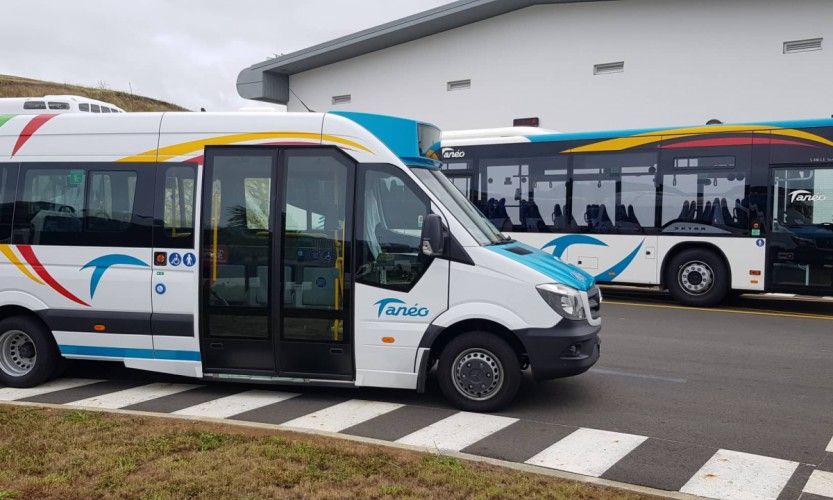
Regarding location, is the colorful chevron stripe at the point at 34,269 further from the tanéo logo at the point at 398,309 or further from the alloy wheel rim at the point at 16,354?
the tanéo logo at the point at 398,309

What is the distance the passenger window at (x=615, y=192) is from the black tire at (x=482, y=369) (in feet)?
29.8

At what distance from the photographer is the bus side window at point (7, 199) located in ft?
26.7

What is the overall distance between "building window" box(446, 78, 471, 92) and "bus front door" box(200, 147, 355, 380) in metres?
22.4

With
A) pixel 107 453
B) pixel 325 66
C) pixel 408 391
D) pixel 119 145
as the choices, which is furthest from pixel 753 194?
pixel 325 66

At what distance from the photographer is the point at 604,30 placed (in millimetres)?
25625

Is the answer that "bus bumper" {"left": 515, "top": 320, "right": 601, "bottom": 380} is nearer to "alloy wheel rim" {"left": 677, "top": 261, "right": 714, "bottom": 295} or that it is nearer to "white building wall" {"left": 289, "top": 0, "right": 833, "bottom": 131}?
"alloy wheel rim" {"left": 677, "top": 261, "right": 714, "bottom": 295}

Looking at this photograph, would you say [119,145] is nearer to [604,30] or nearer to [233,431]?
[233,431]

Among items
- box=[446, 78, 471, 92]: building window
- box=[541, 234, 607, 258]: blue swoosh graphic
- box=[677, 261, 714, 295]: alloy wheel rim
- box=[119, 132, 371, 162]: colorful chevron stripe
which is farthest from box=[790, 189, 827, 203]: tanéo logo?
box=[446, 78, 471, 92]: building window

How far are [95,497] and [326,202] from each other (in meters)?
3.37

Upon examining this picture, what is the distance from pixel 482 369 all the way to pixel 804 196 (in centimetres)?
916

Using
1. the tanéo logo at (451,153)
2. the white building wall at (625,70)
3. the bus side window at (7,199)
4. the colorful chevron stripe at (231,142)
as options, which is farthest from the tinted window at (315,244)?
the white building wall at (625,70)

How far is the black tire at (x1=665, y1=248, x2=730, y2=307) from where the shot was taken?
14.7m

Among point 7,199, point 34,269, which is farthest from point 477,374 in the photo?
point 7,199

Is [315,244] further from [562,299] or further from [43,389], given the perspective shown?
[43,389]
